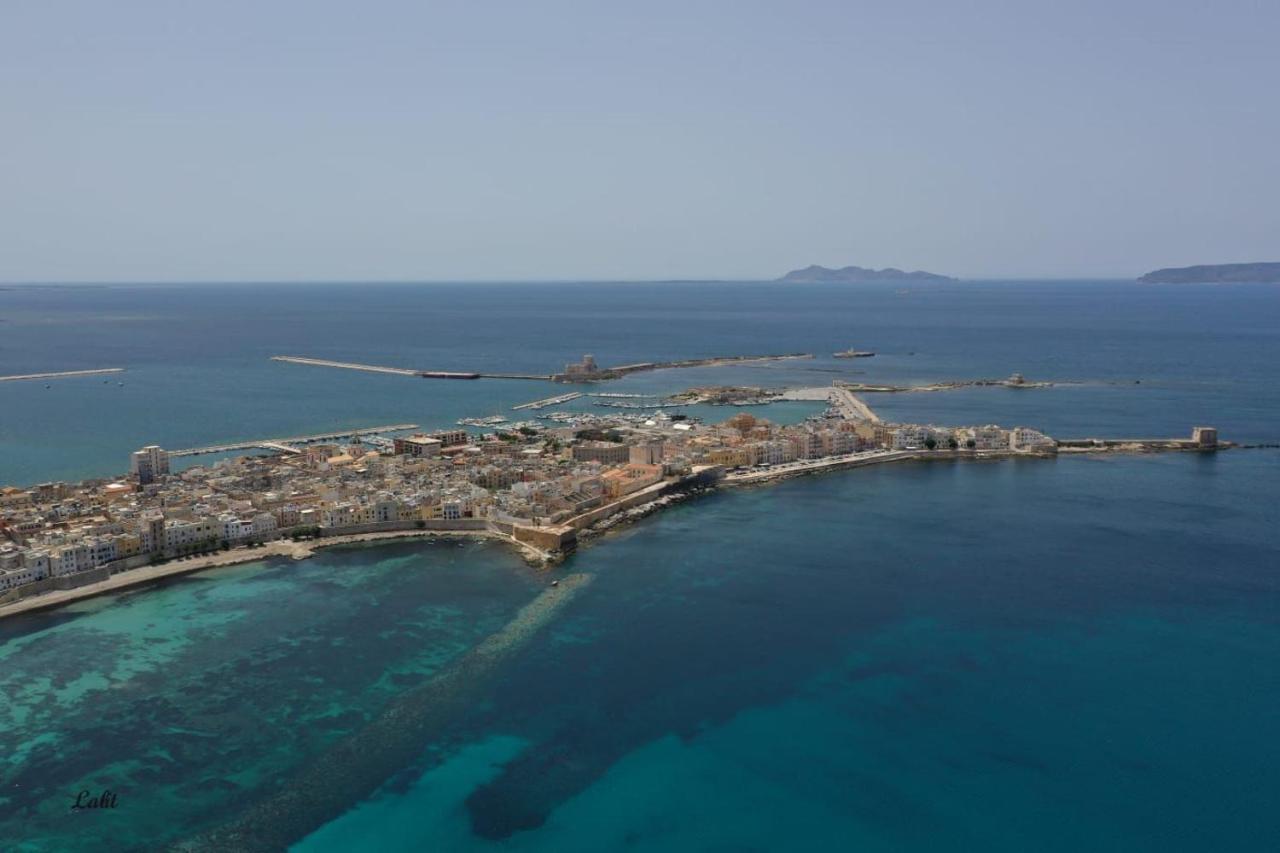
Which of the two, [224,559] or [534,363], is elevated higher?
[534,363]

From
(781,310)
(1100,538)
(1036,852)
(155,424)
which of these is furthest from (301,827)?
(781,310)

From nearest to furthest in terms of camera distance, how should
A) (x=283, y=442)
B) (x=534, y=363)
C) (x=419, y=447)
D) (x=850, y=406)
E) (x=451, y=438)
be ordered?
1. (x=419, y=447)
2. (x=451, y=438)
3. (x=283, y=442)
4. (x=850, y=406)
5. (x=534, y=363)

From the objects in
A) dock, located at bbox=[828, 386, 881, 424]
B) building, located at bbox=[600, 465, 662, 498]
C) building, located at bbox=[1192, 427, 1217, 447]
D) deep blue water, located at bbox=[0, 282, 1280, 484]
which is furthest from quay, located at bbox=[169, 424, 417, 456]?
building, located at bbox=[1192, 427, 1217, 447]

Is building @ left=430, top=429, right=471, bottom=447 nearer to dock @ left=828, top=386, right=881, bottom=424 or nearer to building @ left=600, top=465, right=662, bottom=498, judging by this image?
building @ left=600, top=465, right=662, bottom=498

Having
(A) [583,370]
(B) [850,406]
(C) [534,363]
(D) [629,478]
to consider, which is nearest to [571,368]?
(A) [583,370]

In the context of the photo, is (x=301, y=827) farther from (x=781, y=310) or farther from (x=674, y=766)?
(x=781, y=310)

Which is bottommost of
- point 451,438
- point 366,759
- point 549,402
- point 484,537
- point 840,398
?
point 366,759

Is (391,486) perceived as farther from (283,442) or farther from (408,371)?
(408,371)
